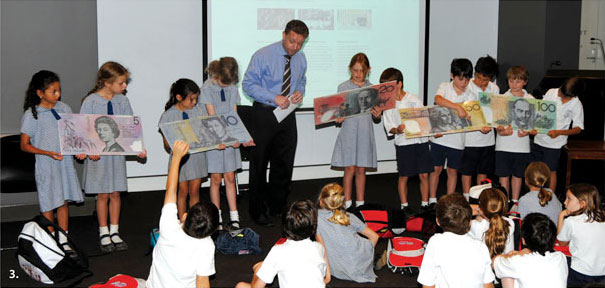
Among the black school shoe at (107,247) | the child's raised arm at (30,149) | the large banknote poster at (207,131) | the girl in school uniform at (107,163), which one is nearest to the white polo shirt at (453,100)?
the large banknote poster at (207,131)

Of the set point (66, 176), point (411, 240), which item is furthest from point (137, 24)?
point (411, 240)

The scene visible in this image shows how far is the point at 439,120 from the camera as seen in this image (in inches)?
232

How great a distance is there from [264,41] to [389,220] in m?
3.01

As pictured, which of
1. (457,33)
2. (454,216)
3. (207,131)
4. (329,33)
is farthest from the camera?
(457,33)

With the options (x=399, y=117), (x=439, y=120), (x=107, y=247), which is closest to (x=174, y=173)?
(x=107, y=247)

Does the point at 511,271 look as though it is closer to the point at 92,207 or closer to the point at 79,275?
the point at 79,275

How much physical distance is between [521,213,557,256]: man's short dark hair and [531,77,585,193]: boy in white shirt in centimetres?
273

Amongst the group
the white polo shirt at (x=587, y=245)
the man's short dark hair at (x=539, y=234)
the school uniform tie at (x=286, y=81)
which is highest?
the school uniform tie at (x=286, y=81)

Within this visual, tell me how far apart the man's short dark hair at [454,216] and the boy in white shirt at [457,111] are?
2.49 meters

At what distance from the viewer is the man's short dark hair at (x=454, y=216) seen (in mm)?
3375

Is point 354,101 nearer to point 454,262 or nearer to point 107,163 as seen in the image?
point 107,163

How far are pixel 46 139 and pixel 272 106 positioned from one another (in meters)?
1.91

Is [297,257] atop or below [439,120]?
below

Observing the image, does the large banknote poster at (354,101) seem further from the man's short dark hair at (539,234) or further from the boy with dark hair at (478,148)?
the man's short dark hair at (539,234)
